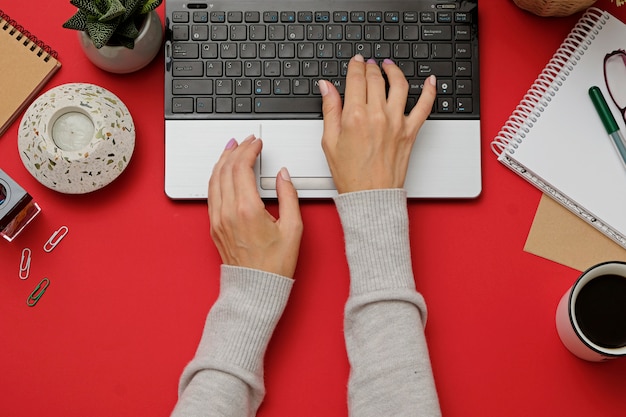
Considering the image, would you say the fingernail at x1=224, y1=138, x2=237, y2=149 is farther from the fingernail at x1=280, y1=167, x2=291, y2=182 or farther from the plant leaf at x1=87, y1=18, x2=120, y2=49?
the plant leaf at x1=87, y1=18, x2=120, y2=49

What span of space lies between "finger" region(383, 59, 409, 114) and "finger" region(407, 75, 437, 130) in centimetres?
2

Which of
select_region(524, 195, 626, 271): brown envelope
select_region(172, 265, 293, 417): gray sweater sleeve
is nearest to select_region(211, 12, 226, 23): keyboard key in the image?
select_region(172, 265, 293, 417): gray sweater sleeve

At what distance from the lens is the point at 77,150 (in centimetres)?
81

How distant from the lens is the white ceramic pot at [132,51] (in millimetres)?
831

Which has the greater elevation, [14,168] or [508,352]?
[14,168]

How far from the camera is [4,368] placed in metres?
0.86

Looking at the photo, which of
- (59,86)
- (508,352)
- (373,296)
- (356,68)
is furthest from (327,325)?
(59,86)

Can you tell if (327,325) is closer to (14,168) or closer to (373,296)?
(373,296)

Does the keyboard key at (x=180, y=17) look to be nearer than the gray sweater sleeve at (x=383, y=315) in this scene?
No

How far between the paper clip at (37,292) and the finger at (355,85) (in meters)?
0.48

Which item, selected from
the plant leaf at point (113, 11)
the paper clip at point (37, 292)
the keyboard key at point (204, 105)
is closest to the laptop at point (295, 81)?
the keyboard key at point (204, 105)

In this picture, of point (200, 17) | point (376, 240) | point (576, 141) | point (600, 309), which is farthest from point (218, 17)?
point (600, 309)

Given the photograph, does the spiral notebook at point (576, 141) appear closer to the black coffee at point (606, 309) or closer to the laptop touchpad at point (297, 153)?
the black coffee at point (606, 309)

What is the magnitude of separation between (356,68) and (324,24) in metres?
0.09
